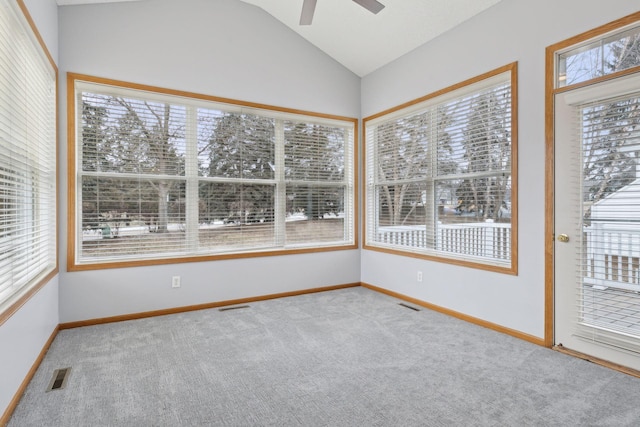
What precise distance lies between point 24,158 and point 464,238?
374 centimetres

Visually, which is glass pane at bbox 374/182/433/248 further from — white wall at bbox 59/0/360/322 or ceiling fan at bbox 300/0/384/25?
ceiling fan at bbox 300/0/384/25

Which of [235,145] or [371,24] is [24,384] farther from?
[371,24]

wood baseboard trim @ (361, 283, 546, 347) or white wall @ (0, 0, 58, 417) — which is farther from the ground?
white wall @ (0, 0, 58, 417)

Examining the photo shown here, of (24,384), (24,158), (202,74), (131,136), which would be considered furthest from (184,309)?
(202,74)

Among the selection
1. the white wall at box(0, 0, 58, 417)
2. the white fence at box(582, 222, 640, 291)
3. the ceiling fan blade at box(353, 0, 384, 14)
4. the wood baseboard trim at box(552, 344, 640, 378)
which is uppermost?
the ceiling fan blade at box(353, 0, 384, 14)

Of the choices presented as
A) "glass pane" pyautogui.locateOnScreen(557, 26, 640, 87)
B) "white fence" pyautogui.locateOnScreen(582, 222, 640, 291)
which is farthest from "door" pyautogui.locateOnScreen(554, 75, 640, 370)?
"glass pane" pyautogui.locateOnScreen(557, 26, 640, 87)

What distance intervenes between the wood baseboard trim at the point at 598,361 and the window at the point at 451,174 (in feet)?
2.36

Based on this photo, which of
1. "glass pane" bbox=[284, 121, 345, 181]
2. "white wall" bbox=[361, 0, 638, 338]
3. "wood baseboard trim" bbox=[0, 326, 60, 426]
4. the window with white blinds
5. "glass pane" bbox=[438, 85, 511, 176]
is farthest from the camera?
"glass pane" bbox=[284, 121, 345, 181]

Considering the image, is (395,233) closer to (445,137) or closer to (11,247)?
(445,137)

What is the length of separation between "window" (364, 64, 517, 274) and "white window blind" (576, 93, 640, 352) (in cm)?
56

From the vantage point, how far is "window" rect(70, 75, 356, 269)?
137 inches

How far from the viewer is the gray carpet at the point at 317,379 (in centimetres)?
193

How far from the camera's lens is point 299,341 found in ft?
9.87

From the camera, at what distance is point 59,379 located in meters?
2.34
